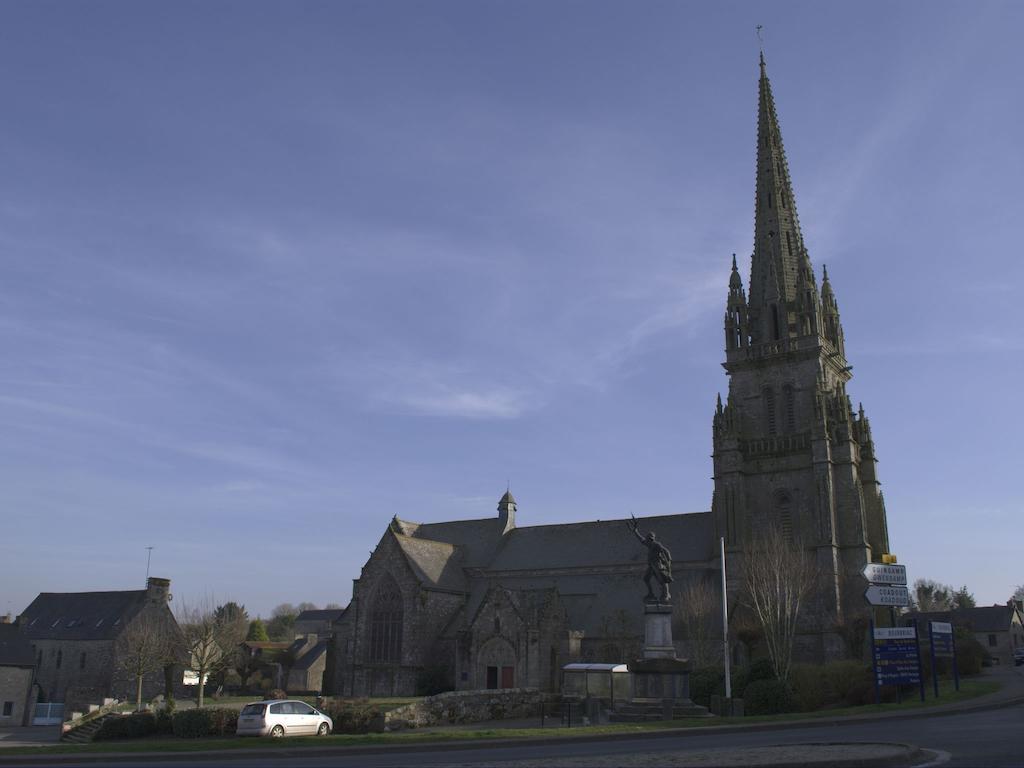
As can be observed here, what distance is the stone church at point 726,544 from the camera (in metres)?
48.5

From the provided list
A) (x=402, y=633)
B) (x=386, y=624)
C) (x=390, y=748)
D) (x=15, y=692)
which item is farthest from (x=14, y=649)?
(x=390, y=748)

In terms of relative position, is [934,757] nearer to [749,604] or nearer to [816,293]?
[749,604]

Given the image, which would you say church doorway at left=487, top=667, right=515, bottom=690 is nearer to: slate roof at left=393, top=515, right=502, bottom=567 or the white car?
slate roof at left=393, top=515, right=502, bottom=567

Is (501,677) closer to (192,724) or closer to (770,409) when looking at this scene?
(770,409)

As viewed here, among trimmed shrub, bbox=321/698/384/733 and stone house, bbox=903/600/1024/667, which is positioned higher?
stone house, bbox=903/600/1024/667

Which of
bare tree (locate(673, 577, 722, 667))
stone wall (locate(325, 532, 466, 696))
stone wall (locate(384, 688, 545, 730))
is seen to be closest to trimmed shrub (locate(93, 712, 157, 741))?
stone wall (locate(384, 688, 545, 730))

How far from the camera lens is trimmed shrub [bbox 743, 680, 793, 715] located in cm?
3450

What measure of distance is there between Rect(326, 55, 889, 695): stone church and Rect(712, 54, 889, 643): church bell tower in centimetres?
9

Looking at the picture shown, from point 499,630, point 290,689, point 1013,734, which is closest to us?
point 1013,734

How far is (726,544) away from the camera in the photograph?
50.3 metres

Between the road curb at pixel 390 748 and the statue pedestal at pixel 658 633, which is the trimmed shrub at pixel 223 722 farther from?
the statue pedestal at pixel 658 633

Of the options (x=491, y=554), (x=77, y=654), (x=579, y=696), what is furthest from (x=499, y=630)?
(x=77, y=654)

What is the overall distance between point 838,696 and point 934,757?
2149cm

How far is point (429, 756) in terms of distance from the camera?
742 inches
